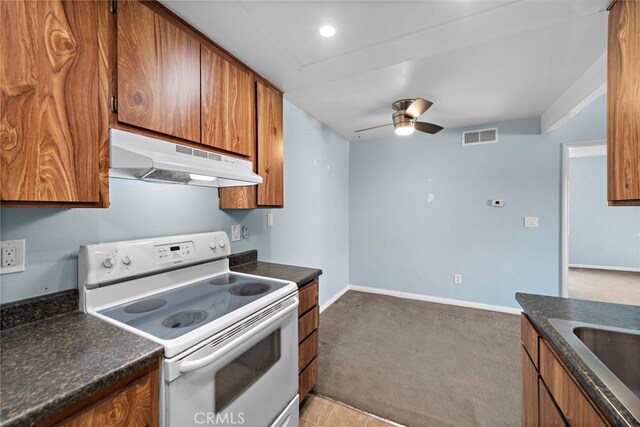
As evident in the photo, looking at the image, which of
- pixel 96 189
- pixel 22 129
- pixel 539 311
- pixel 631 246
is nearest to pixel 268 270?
pixel 96 189

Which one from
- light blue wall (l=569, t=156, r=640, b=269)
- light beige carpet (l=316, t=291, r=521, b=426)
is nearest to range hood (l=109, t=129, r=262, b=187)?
light beige carpet (l=316, t=291, r=521, b=426)

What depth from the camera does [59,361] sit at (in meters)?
0.76

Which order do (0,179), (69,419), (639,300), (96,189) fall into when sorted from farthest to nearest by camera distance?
(639,300) < (96,189) < (0,179) < (69,419)

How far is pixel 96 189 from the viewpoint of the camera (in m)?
0.99

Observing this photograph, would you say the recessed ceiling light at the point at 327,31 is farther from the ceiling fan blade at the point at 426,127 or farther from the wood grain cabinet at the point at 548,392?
the wood grain cabinet at the point at 548,392

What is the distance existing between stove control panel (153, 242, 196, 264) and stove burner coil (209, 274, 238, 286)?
0.20 m

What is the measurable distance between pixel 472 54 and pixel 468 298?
9.69 ft

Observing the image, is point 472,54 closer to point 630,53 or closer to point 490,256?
point 630,53

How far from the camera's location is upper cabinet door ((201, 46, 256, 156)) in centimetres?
144

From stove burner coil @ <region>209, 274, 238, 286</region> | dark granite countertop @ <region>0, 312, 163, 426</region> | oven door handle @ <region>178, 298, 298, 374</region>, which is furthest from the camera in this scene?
stove burner coil @ <region>209, 274, 238, 286</region>

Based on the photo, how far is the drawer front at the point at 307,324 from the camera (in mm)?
1649

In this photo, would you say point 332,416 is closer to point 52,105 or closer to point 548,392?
point 548,392

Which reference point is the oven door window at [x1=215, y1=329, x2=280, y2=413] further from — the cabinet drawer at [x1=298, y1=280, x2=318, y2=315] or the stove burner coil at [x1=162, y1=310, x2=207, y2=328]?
the cabinet drawer at [x1=298, y1=280, x2=318, y2=315]

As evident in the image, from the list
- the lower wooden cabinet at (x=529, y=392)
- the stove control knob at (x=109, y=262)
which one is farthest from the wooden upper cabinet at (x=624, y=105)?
the stove control knob at (x=109, y=262)
